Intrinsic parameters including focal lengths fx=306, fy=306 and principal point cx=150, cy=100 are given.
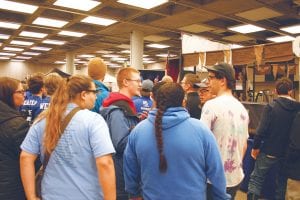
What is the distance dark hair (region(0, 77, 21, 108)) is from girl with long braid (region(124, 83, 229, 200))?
0.95 m

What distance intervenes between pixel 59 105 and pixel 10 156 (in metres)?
0.52

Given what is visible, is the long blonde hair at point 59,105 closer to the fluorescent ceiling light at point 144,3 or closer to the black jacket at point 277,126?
the black jacket at point 277,126

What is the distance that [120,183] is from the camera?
6.72 ft

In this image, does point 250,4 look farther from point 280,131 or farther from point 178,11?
point 280,131

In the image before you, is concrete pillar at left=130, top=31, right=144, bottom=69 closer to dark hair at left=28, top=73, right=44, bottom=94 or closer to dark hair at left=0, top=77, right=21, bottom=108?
dark hair at left=28, top=73, right=44, bottom=94

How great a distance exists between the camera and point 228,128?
6.86 ft

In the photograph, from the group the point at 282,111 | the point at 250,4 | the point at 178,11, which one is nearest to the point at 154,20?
the point at 178,11

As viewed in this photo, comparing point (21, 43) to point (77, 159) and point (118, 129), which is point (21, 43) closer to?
point (118, 129)

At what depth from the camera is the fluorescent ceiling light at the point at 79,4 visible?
5.41 meters

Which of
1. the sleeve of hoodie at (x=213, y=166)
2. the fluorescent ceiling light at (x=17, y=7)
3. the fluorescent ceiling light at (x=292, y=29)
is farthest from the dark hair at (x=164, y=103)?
the fluorescent ceiling light at (x=292, y=29)

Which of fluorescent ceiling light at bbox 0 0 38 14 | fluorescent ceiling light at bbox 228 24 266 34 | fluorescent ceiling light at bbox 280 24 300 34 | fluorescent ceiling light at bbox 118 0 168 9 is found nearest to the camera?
fluorescent ceiling light at bbox 118 0 168 9

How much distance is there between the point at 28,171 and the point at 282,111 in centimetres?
282

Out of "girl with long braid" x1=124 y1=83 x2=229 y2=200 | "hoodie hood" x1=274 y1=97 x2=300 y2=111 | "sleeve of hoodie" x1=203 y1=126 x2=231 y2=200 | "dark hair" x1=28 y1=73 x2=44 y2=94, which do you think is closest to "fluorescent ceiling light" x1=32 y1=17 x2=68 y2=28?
"dark hair" x1=28 y1=73 x2=44 y2=94

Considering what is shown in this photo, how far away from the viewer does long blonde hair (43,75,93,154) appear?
5.21 feet
